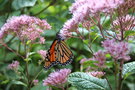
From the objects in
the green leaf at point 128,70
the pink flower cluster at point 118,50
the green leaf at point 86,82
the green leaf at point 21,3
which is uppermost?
the green leaf at point 21,3

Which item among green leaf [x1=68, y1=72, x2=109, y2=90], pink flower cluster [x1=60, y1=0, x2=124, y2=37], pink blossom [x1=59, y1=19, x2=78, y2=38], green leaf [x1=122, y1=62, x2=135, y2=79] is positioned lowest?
green leaf [x1=68, y1=72, x2=109, y2=90]

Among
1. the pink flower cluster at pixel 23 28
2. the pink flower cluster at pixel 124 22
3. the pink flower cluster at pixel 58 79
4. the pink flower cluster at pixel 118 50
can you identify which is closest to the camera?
the pink flower cluster at pixel 118 50

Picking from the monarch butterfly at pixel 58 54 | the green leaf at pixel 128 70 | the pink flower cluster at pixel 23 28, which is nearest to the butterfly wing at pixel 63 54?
the monarch butterfly at pixel 58 54

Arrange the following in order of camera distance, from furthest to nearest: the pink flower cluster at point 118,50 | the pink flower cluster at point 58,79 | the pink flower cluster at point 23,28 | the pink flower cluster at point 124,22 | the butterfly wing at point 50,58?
1. the butterfly wing at point 50,58
2. the pink flower cluster at point 23,28
3. the pink flower cluster at point 58,79
4. the pink flower cluster at point 124,22
5. the pink flower cluster at point 118,50

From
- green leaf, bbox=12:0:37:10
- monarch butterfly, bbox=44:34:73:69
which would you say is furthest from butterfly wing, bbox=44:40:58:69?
green leaf, bbox=12:0:37:10

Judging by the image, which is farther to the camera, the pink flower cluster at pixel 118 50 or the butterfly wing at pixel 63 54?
the butterfly wing at pixel 63 54

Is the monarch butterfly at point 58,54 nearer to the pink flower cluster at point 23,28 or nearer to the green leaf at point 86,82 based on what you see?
the pink flower cluster at point 23,28

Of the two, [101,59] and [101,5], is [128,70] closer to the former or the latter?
[101,59]

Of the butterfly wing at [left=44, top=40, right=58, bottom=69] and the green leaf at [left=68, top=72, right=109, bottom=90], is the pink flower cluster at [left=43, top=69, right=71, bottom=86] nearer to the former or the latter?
the green leaf at [left=68, top=72, right=109, bottom=90]
